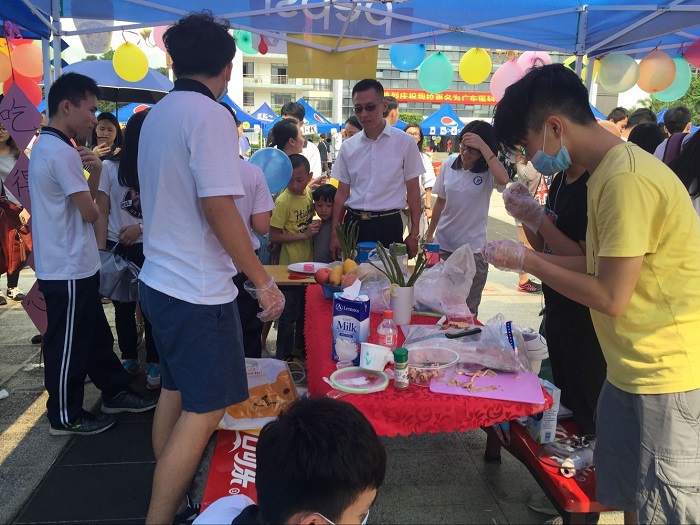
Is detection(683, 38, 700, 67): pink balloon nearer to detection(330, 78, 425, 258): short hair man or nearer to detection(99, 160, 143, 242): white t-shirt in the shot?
detection(330, 78, 425, 258): short hair man

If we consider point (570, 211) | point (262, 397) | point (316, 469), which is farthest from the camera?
point (262, 397)

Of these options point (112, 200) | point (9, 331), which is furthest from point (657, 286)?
point (9, 331)

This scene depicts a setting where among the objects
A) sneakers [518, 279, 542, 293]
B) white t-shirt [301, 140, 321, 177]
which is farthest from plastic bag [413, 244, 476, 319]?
sneakers [518, 279, 542, 293]

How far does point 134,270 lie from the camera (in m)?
3.44

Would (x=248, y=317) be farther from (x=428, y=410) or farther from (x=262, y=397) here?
(x=428, y=410)

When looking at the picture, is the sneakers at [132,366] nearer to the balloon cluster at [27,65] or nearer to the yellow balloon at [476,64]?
the balloon cluster at [27,65]

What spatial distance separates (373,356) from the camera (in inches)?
74.1

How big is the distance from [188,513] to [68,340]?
4.15 ft

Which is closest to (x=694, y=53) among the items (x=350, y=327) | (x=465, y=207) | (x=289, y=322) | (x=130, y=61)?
(x=465, y=207)

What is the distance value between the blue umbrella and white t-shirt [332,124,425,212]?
13.0ft

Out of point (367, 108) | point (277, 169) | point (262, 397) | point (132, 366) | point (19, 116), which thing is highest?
point (367, 108)

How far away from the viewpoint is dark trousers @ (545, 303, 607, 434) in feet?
7.63

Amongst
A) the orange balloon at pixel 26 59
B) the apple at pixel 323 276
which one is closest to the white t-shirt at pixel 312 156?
the orange balloon at pixel 26 59

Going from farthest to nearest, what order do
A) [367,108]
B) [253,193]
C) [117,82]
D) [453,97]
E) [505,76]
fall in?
[453,97], [117,82], [505,76], [367,108], [253,193]
